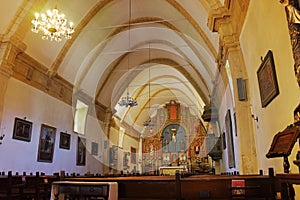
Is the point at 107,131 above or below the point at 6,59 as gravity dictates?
below

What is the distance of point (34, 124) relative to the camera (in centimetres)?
829

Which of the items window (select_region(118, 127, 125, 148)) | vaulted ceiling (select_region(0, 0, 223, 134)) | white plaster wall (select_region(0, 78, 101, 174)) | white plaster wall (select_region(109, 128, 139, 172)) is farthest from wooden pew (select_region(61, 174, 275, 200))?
window (select_region(118, 127, 125, 148))

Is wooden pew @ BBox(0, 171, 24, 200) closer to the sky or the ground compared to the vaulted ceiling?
closer to the ground

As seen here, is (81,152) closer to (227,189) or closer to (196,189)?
(196,189)

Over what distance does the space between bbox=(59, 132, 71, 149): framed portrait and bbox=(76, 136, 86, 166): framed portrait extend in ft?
2.63

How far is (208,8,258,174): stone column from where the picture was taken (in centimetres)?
495

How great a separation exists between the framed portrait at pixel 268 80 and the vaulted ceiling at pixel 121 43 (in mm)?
2531

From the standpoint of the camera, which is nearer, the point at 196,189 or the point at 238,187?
the point at 238,187

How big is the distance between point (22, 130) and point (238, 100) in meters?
6.05

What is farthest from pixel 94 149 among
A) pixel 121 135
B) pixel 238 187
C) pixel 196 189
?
pixel 238 187

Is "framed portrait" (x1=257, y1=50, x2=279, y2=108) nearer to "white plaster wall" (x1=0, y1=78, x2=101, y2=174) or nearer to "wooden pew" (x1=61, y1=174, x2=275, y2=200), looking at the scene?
"wooden pew" (x1=61, y1=174, x2=275, y2=200)

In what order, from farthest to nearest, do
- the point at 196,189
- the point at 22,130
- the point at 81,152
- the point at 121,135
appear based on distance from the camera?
1. the point at 121,135
2. the point at 81,152
3. the point at 22,130
4. the point at 196,189

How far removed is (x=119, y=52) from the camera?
1227 centimetres

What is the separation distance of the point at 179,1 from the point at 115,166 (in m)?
9.90
